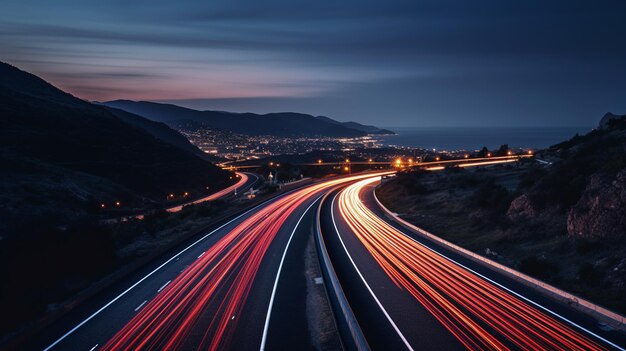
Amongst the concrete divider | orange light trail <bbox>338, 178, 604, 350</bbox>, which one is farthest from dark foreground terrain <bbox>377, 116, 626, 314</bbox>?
orange light trail <bbox>338, 178, 604, 350</bbox>

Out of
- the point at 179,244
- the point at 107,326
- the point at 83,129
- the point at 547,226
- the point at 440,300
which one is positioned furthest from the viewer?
the point at 83,129

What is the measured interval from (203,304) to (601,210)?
1882cm

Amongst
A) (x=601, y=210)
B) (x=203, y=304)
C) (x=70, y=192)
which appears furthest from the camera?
(x=70, y=192)

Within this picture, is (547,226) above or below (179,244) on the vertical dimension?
above

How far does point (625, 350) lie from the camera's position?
10539mm

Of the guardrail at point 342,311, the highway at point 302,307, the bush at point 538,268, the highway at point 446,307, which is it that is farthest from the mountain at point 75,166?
the bush at point 538,268

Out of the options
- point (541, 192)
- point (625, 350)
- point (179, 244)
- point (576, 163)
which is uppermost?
point (576, 163)

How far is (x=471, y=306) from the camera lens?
1427 cm

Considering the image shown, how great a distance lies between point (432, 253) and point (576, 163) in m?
11.7

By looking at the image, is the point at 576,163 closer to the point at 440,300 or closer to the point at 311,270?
the point at 440,300

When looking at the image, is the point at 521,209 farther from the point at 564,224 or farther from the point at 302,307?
the point at 302,307

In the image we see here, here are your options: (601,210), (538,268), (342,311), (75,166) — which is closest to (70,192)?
(75,166)

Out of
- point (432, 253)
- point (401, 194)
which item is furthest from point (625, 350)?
point (401, 194)

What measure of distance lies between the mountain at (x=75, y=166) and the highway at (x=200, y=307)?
2196 centimetres
